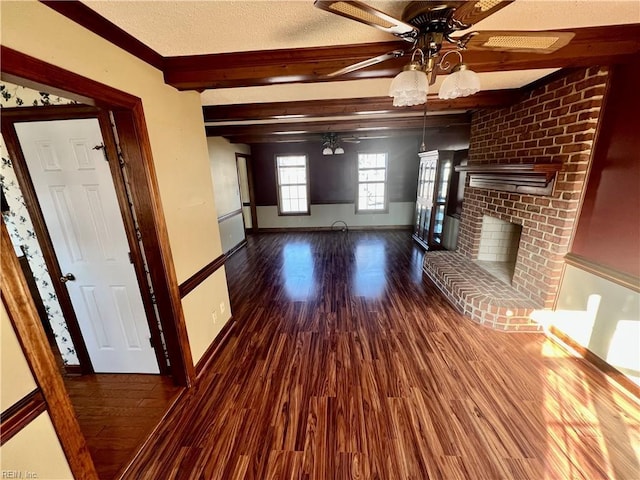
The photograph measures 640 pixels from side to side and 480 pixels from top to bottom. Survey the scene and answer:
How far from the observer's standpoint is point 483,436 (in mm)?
1638

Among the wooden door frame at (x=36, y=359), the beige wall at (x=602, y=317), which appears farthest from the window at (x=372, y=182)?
the wooden door frame at (x=36, y=359)

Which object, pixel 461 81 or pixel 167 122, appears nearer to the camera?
pixel 461 81

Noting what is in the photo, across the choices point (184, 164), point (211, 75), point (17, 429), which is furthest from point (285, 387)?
point (211, 75)

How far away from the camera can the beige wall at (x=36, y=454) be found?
0.94 m

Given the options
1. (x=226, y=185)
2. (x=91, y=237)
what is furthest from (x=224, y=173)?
(x=91, y=237)

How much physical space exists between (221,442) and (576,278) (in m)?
3.16

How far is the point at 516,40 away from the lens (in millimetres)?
1231

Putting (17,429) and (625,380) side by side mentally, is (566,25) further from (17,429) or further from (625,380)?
(17,429)

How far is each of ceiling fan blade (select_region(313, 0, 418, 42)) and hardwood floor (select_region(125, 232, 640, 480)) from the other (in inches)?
87.8

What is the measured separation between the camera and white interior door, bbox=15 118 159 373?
176 centimetres

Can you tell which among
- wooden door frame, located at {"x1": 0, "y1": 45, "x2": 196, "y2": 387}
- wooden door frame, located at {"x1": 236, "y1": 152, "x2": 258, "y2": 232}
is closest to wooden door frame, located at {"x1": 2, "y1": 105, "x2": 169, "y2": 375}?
wooden door frame, located at {"x1": 0, "y1": 45, "x2": 196, "y2": 387}

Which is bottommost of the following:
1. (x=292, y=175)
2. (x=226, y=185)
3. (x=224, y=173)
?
(x=226, y=185)

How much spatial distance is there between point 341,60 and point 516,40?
977 millimetres

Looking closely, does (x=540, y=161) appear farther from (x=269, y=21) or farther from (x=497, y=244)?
(x=269, y=21)
